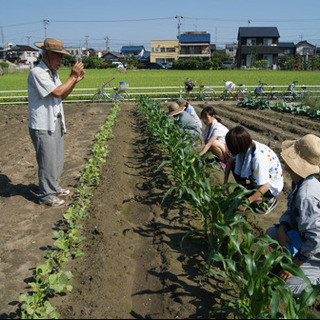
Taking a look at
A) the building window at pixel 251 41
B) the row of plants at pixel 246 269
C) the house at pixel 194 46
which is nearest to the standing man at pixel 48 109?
the row of plants at pixel 246 269

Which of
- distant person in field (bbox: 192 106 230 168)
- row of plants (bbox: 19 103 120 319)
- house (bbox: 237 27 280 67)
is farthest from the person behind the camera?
house (bbox: 237 27 280 67)

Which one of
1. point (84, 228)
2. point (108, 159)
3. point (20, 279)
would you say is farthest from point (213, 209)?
point (108, 159)

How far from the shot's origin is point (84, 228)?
3.88 m

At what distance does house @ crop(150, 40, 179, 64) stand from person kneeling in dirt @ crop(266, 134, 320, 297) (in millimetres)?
76987

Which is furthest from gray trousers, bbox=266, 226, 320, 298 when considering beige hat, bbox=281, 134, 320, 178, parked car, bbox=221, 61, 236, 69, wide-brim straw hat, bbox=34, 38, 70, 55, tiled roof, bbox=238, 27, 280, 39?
tiled roof, bbox=238, 27, 280, 39

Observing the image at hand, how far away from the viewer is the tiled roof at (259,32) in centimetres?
6319

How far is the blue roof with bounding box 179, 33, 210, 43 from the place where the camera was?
7356 cm

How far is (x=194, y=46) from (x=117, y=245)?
74.5 meters

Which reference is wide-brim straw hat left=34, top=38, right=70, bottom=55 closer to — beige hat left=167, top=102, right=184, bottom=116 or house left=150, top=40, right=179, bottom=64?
beige hat left=167, top=102, right=184, bottom=116

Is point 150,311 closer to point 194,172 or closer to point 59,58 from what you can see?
point 194,172

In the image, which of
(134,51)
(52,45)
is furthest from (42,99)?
(134,51)

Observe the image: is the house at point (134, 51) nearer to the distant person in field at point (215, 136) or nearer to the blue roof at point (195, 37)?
the blue roof at point (195, 37)

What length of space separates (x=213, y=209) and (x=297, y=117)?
9.04 metres

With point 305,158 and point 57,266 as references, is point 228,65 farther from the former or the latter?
point 57,266
